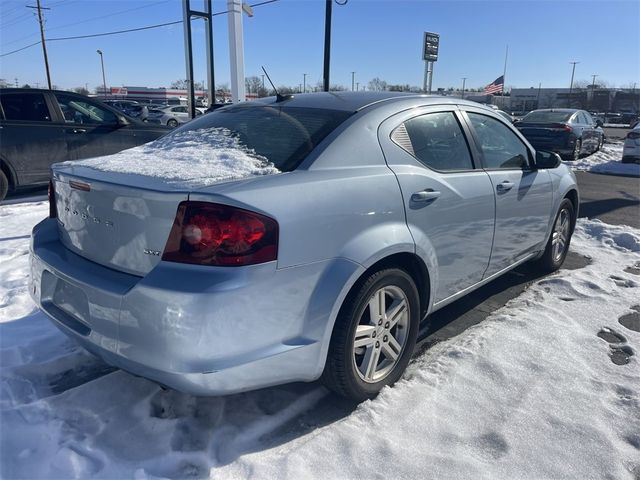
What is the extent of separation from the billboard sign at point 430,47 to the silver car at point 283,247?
42.6 ft

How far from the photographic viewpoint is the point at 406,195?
266 cm

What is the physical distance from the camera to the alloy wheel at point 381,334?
256 cm

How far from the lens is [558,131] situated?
Answer: 45.8ft

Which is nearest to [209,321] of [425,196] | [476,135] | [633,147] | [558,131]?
[425,196]

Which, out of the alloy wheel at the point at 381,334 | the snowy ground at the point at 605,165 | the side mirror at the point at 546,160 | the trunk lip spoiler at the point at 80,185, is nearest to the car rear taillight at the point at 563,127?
the snowy ground at the point at 605,165

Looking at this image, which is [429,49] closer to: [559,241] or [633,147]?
[633,147]

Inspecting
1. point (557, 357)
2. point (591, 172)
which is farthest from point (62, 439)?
point (591, 172)

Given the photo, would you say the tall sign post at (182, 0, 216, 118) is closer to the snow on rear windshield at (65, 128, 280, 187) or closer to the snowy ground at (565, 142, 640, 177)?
the snowy ground at (565, 142, 640, 177)

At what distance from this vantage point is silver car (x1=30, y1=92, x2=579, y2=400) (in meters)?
1.98

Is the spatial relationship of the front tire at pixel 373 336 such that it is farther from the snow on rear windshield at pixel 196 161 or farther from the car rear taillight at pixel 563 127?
the car rear taillight at pixel 563 127

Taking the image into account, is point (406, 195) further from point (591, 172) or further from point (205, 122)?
point (591, 172)

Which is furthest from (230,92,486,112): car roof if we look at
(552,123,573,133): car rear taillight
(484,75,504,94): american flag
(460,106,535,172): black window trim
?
(484,75,504,94): american flag

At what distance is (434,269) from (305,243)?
108 cm

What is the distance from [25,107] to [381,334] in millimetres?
6948
